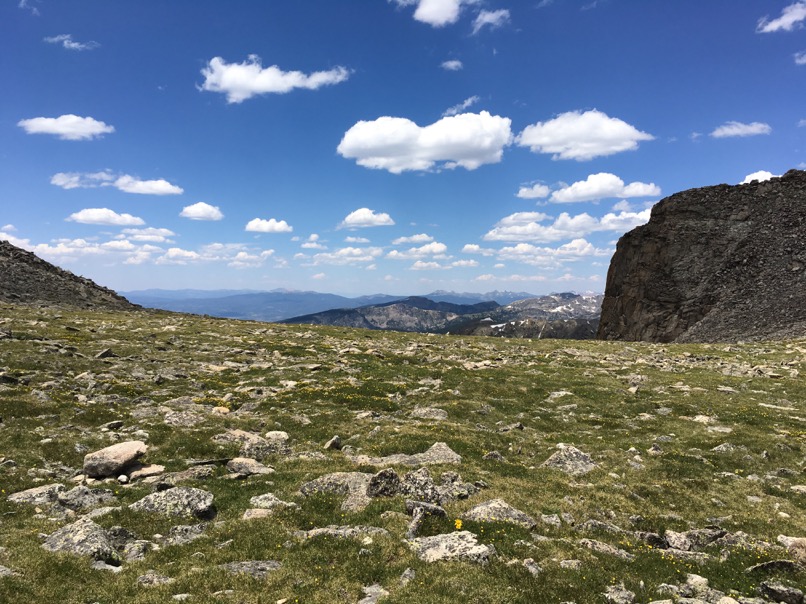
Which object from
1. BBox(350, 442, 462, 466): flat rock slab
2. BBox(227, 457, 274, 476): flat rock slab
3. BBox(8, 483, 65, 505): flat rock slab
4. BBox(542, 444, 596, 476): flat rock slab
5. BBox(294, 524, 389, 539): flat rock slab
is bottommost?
BBox(542, 444, 596, 476): flat rock slab

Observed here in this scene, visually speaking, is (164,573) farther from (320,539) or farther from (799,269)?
(799,269)

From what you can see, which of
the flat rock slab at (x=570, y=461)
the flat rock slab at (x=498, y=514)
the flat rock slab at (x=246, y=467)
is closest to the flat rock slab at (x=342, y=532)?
the flat rock slab at (x=498, y=514)

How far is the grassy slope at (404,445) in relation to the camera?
13016 mm

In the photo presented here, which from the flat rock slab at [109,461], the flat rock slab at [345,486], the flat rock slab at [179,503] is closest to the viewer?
the flat rock slab at [179,503]

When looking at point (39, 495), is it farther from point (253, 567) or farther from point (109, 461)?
point (253, 567)

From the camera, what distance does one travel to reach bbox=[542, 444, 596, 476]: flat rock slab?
22.8 metres

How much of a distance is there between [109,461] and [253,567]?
10580mm

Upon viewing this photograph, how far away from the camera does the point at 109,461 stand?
19828mm

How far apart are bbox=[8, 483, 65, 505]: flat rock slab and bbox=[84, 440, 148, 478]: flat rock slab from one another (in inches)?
63.5

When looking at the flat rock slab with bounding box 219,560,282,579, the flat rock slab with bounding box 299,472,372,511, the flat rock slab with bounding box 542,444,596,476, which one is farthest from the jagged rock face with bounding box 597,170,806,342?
the flat rock slab with bounding box 219,560,282,579

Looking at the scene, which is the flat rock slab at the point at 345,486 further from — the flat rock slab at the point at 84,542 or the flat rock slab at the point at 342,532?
the flat rock slab at the point at 84,542

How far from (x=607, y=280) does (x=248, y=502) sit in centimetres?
12238

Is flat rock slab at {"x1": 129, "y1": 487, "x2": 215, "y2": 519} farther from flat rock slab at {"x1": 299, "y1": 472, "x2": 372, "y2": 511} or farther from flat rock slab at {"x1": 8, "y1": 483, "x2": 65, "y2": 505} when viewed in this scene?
flat rock slab at {"x1": 299, "y1": 472, "x2": 372, "y2": 511}

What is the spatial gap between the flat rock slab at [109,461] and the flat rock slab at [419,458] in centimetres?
1047
